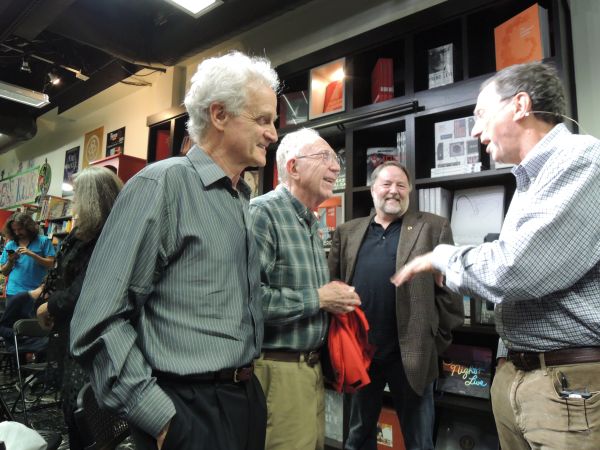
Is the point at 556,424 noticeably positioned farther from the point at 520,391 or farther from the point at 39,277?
the point at 39,277

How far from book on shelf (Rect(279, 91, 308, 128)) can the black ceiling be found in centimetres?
70

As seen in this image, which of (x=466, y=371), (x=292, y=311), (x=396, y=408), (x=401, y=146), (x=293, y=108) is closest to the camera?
(x=292, y=311)

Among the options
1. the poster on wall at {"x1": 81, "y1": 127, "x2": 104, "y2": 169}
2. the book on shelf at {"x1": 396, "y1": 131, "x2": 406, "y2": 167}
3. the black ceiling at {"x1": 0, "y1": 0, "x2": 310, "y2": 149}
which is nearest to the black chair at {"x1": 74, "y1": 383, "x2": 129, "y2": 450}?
the book on shelf at {"x1": 396, "y1": 131, "x2": 406, "y2": 167}

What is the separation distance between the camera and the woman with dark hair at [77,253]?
6.22ft

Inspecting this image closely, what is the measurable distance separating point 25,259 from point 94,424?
4.59 meters

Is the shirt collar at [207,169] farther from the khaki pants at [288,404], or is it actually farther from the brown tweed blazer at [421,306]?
the brown tweed blazer at [421,306]

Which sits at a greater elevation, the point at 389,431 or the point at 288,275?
the point at 288,275

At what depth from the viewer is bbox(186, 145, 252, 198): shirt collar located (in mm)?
1087

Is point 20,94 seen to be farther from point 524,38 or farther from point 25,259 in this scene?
point 524,38

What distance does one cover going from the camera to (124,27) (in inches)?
167

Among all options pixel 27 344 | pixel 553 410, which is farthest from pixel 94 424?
pixel 27 344

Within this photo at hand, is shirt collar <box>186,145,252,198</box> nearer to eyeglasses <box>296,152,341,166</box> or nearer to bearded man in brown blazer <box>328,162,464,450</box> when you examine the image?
eyeglasses <box>296,152,341,166</box>

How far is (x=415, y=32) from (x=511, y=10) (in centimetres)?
56

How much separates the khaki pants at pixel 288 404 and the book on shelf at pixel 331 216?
65.2 inches
